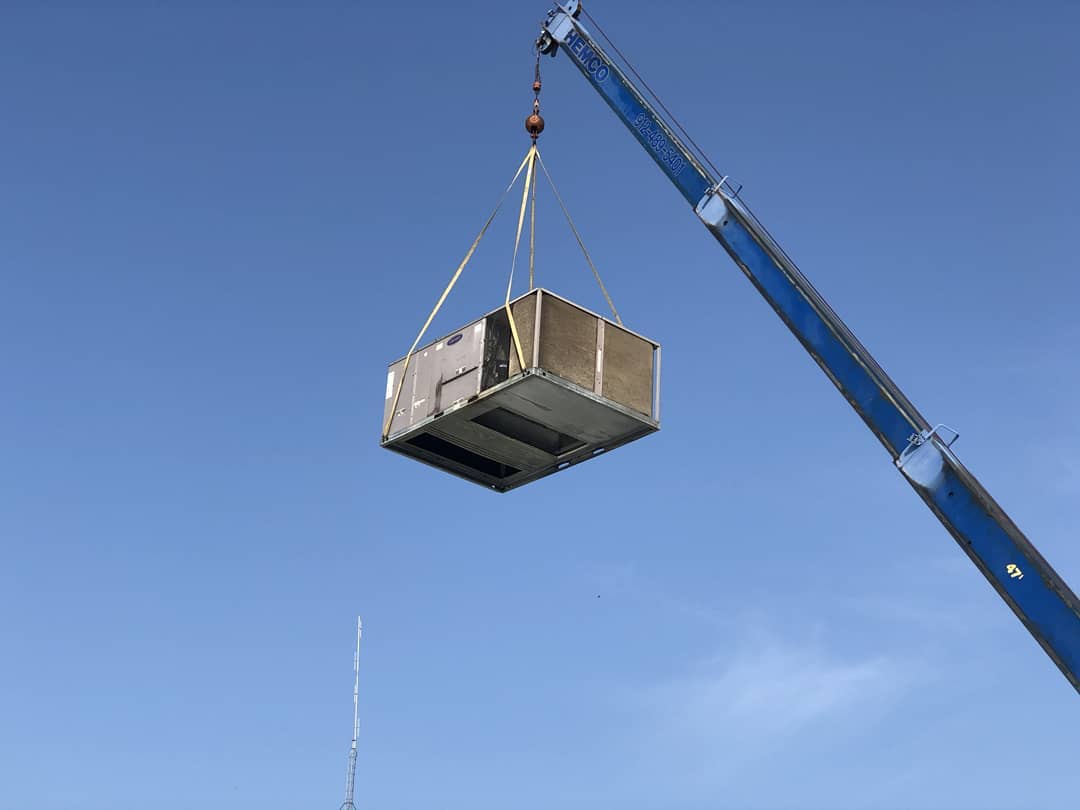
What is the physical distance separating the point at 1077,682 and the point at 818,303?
22.1ft

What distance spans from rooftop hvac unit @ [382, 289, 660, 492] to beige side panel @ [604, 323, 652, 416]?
13 mm

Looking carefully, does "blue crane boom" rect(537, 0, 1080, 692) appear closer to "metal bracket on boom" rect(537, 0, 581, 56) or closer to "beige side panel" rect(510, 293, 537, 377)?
"metal bracket on boom" rect(537, 0, 581, 56)

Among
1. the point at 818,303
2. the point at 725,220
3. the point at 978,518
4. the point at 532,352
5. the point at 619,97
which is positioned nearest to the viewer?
the point at 532,352

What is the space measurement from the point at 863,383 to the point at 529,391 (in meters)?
5.64

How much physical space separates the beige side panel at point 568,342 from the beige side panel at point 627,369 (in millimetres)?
267

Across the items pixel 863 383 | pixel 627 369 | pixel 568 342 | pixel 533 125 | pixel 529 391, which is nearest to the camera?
pixel 529 391

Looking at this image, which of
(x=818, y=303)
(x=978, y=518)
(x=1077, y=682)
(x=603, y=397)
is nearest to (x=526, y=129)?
(x=818, y=303)

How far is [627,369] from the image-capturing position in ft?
62.0

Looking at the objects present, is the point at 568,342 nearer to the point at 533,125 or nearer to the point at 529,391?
the point at 529,391

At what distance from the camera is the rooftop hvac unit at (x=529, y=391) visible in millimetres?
18047

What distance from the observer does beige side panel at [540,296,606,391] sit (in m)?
17.9

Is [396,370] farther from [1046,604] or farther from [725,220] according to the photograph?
[1046,604]

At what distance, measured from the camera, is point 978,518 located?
19.3 metres

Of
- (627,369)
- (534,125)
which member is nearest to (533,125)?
(534,125)
